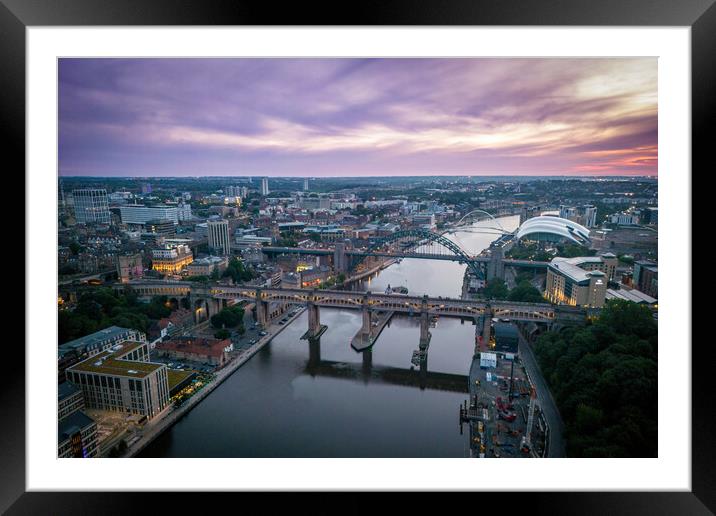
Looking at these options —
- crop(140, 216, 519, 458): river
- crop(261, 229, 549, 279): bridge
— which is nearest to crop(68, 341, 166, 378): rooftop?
crop(140, 216, 519, 458): river

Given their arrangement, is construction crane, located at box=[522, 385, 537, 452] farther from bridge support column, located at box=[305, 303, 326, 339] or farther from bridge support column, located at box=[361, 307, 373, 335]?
bridge support column, located at box=[305, 303, 326, 339]

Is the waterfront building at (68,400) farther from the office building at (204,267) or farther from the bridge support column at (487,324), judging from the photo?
the office building at (204,267)

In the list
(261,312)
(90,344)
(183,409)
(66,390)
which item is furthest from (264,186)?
(66,390)

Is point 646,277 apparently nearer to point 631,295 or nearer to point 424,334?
point 631,295
